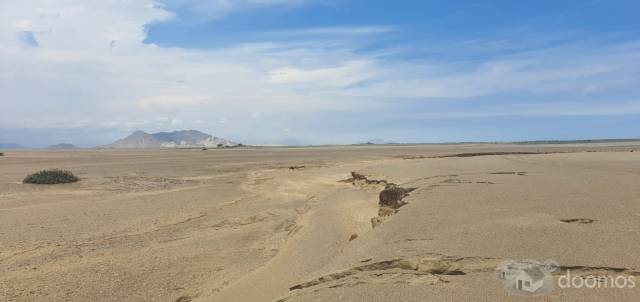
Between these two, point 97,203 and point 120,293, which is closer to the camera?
point 120,293

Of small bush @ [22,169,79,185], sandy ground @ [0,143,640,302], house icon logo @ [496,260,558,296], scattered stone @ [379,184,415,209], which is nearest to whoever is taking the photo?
house icon logo @ [496,260,558,296]

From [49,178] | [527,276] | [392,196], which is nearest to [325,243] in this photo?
[392,196]

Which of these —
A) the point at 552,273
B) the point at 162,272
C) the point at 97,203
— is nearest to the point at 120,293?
the point at 162,272

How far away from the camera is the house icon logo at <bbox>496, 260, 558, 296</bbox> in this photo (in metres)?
3.36

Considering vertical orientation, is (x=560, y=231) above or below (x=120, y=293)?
above

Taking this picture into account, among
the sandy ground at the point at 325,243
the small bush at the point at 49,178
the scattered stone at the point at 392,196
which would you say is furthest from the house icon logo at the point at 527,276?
the small bush at the point at 49,178

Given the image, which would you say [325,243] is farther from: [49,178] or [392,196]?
[49,178]

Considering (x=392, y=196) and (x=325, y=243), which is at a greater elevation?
A: (x=392, y=196)

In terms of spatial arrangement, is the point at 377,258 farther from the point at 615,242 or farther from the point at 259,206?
the point at 259,206

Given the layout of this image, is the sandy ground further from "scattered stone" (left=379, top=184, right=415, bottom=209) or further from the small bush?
the small bush

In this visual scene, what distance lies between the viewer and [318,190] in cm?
1605

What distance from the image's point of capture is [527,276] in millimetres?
3574

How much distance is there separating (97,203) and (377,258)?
35.1 feet

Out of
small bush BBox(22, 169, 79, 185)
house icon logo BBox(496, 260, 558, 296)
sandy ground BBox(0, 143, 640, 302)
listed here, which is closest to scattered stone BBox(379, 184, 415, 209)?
sandy ground BBox(0, 143, 640, 302)
